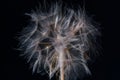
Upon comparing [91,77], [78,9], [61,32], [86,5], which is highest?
[86,5]

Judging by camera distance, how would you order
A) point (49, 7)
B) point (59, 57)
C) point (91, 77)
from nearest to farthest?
1. point (59, 57)
2. point (49, 7)
3. point (91, 77)

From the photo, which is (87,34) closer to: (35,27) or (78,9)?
(78,9)

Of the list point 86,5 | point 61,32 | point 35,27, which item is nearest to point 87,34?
point 61,32

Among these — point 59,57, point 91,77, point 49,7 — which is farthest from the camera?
point 91,77

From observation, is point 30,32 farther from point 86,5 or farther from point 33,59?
point 86,5

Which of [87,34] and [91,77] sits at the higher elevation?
[87,34]

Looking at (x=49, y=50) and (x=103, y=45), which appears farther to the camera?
(x=103, y=45)

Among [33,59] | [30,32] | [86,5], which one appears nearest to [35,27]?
[30,32]
